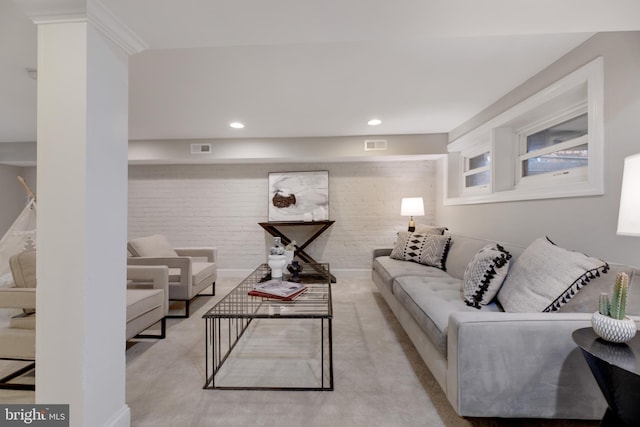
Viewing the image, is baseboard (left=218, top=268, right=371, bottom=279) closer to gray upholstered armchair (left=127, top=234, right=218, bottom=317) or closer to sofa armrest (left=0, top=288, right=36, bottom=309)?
gray upholstered armchair (left=127, top=234, right=218, bottom=317)

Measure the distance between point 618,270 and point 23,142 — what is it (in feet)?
22.2

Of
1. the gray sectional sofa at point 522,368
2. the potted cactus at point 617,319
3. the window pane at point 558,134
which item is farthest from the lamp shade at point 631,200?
the window pane at point 558,134

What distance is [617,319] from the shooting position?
3.17 ft

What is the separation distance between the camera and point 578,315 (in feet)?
3.84

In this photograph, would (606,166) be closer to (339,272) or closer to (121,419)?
(121,419)

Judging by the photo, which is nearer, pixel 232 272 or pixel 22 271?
pixel 22 271

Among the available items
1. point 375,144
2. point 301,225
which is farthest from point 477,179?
point 301,225

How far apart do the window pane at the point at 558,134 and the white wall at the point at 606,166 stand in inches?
13.9

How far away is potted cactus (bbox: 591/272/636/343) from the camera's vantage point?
0.95 m

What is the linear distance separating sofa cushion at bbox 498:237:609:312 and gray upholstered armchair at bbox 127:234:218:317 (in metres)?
2.61

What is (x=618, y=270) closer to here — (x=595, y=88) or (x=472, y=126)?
(x=595, y=88)

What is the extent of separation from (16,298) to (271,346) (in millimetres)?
1554

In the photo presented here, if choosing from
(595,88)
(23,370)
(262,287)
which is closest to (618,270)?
(595,88)

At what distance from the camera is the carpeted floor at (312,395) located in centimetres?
140
